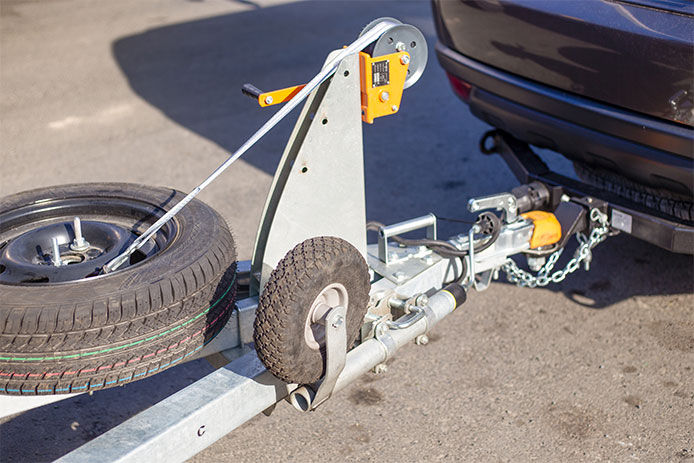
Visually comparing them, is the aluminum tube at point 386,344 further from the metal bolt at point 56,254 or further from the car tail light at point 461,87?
the car tail light at point 461,87

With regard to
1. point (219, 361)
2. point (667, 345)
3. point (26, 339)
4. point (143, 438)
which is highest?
point (26, 339)

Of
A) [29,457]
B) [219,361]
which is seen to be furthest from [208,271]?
[29,457]

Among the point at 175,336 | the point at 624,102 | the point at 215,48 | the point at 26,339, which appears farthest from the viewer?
the point at 215,48

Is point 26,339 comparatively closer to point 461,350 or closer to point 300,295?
point 300,295

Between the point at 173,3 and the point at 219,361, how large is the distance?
7755mm

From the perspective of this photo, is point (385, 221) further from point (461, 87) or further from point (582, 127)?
point (582, 127)

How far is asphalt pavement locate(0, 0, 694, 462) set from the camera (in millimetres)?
2908

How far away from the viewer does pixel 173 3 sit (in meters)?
9.55

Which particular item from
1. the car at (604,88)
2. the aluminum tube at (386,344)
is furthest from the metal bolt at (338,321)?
the car at (604,88)

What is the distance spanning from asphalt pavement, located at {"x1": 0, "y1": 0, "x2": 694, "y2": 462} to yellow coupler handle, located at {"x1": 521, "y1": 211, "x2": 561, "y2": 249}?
47cm

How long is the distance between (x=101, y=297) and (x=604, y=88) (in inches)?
83.5

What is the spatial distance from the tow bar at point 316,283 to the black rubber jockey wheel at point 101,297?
0.12 metres

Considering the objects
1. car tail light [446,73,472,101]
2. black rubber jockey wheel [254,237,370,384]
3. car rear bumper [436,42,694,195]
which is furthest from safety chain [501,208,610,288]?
black rubber jockey wheel [254,237,370,384]

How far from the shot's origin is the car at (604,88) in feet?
9.73
